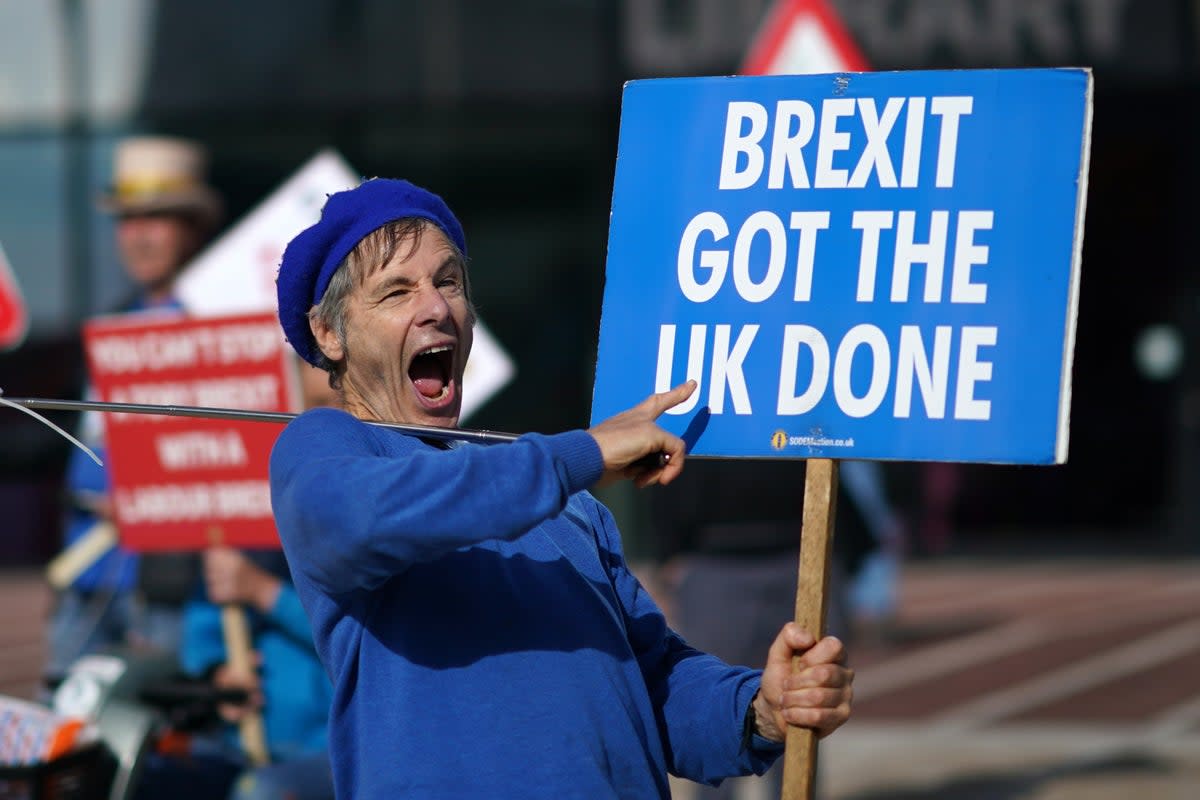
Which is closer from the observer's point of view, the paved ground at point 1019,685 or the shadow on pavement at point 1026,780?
the shadow on pavement at point 1026,780

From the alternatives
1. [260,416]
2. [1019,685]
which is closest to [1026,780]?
[1019,685]

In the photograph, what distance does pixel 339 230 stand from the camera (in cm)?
243

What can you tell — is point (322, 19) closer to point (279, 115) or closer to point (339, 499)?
point (279, 115)

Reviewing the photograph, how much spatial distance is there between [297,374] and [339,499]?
3.07 m

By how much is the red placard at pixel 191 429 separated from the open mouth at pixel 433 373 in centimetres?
256

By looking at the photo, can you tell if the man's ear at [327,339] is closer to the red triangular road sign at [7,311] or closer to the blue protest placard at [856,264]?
the blue protest placard at [856,264]

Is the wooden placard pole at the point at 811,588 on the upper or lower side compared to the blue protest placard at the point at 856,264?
lower

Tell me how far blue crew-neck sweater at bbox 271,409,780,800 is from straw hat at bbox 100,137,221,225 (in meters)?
4.01

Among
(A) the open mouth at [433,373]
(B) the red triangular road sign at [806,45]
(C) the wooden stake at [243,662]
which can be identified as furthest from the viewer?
(B) the red triangular road sign at [806,45]

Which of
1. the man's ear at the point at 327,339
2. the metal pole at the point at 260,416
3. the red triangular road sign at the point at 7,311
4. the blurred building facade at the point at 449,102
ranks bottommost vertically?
the metal pole at the point at 260,416

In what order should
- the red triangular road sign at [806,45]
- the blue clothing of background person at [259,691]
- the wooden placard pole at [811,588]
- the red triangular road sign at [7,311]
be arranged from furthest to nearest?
the red triangular road sign at [7,311], the red triangular road sign at [806,45], the blue clothing of background person at [259,691], the wooden placard pole at [811,588]

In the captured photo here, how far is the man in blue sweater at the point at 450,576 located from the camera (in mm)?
2133

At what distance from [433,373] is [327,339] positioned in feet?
0.51

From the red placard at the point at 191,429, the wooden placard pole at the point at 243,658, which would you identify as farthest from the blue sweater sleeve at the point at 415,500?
the red placard at the point at 191,429
